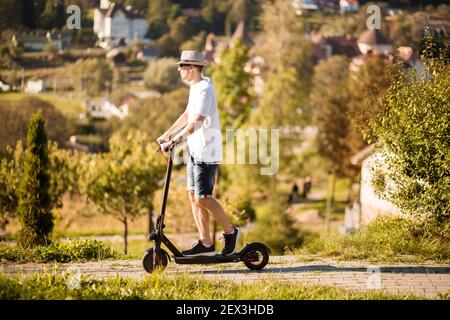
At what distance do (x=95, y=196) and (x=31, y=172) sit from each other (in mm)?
23130

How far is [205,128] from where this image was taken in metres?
8.61

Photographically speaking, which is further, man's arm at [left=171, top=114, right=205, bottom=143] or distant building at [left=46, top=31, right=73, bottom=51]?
distant building at [left=46, top=31, right=73, bottom=51]

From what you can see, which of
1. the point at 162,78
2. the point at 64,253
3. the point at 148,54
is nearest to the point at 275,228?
the point at 64,253

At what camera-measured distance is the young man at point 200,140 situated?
8594mm

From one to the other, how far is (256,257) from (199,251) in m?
0.59

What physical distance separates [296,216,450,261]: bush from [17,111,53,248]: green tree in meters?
5.02

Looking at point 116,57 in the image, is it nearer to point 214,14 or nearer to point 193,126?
point 214,14

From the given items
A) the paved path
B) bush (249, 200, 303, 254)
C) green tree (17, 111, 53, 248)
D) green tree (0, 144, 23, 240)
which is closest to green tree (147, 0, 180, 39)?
bush (249, 200, 303, 254)

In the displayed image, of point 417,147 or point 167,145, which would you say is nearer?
point 167,145

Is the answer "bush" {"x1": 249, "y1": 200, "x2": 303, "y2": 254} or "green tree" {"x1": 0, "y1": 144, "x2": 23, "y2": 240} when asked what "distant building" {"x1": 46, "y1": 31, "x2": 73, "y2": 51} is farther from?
"bush" {"x1": 249, "y1": 200, "x2": 303, "y2": 254}

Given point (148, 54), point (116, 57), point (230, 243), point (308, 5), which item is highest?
point (308, 5)

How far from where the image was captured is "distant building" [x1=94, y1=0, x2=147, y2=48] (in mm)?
63812

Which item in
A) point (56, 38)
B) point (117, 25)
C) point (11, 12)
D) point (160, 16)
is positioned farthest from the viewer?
point (160, 16)

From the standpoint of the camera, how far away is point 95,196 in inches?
1458
